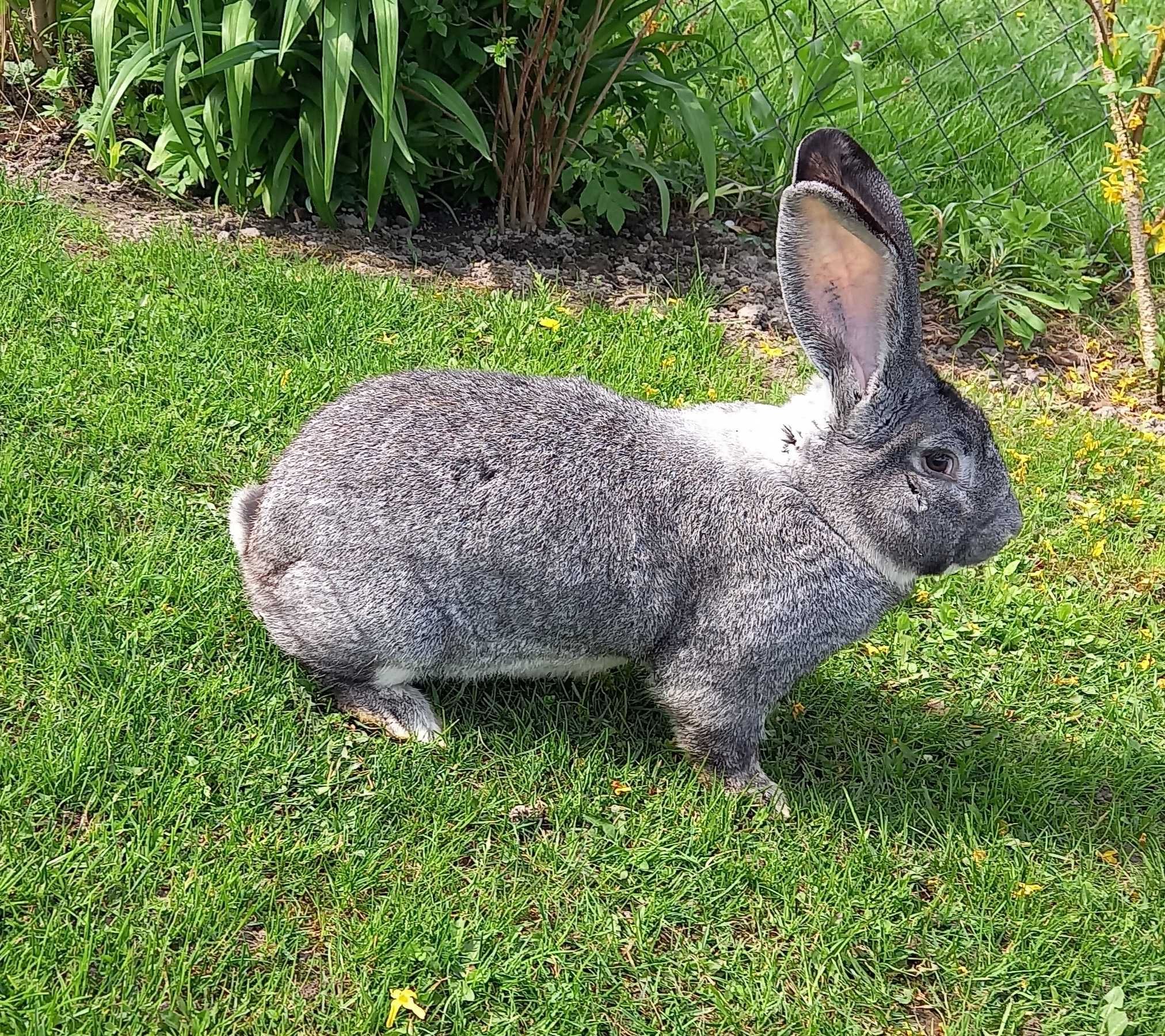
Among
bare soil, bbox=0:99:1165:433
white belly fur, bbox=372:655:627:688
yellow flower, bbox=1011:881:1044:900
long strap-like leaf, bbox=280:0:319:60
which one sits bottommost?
yellow flower, bbox=1011:881:1044:900

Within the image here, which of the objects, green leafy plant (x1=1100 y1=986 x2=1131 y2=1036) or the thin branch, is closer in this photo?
green leafy plant (x1=1100 y1=986 x2=1131 y2=1036)

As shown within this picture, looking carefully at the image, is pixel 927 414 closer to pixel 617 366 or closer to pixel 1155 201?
pixel 617 366

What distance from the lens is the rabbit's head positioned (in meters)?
2.94

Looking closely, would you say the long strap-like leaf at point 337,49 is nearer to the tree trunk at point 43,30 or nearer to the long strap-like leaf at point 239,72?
the long strap-like leaf at point 239,72

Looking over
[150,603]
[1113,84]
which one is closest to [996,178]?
[1113,84]

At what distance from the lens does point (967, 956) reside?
3.02 meters

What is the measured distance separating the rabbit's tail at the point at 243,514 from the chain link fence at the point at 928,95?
2.97 meters

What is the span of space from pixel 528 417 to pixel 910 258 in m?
1.02

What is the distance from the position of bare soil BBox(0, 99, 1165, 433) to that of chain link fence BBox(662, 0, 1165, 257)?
0.55 metres

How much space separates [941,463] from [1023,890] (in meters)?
1.08

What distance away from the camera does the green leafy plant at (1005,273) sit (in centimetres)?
531

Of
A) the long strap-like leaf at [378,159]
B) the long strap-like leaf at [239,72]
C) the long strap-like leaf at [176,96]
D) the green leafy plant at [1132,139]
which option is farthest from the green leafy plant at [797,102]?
the long strap-like leaf at [176,96]

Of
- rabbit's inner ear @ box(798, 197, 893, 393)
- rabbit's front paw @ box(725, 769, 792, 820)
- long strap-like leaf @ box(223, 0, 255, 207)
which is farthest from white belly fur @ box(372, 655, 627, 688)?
long strap-like leaf @ box(223, 0, 255, 207)

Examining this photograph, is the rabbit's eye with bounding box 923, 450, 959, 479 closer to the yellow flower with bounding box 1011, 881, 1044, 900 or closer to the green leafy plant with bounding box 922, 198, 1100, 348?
the yellow flower with bounding box 1011, 881, 1044, 900
